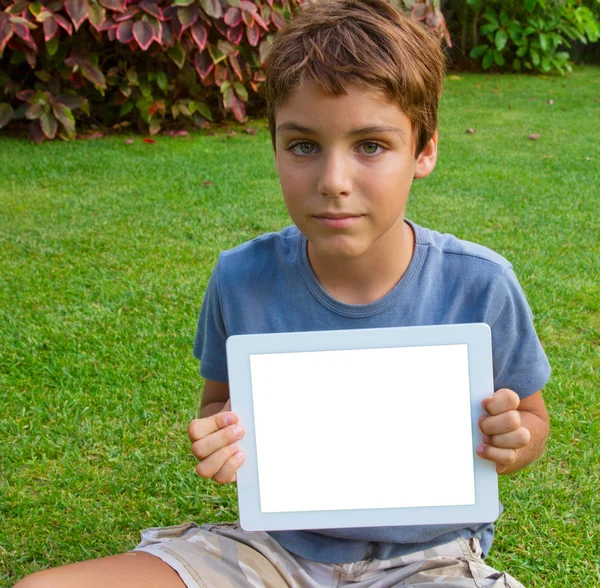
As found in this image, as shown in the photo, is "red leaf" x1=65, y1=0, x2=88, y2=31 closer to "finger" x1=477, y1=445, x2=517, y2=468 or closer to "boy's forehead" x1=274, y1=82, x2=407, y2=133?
"boy's forehead" x1=274, y1=82, x2=407, y2=133

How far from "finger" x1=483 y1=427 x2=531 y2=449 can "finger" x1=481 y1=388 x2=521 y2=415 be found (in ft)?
0.14

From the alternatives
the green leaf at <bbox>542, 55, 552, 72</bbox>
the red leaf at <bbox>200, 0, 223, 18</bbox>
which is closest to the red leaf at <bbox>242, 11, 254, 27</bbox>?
the red leaf at <bbox>200, 0, 223, 18</bbox>

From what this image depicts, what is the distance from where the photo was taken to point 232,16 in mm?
6090

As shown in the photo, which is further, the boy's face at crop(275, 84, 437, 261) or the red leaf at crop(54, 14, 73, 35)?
the red leaf at crop(54, 14, 73, 35)

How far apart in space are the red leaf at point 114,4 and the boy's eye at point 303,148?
4.96 meters

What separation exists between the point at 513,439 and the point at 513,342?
1.08 feet

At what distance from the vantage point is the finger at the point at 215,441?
1.35 meters

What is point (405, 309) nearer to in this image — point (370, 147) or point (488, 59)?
point (370, 147)

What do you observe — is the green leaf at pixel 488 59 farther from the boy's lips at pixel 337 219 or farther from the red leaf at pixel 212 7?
the boy's lips at pixel 337 219

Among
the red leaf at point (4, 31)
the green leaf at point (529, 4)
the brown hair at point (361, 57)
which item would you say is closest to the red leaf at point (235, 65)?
the red leaf at point (4, 31)

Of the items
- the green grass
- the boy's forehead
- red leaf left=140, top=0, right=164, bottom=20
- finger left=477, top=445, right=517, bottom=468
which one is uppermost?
red leaf left=140, top=0, right=164, bottom=20

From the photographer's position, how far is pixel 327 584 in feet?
5.16

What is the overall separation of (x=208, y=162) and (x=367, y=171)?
4527 mm

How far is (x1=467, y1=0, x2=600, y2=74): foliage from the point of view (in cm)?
1098
